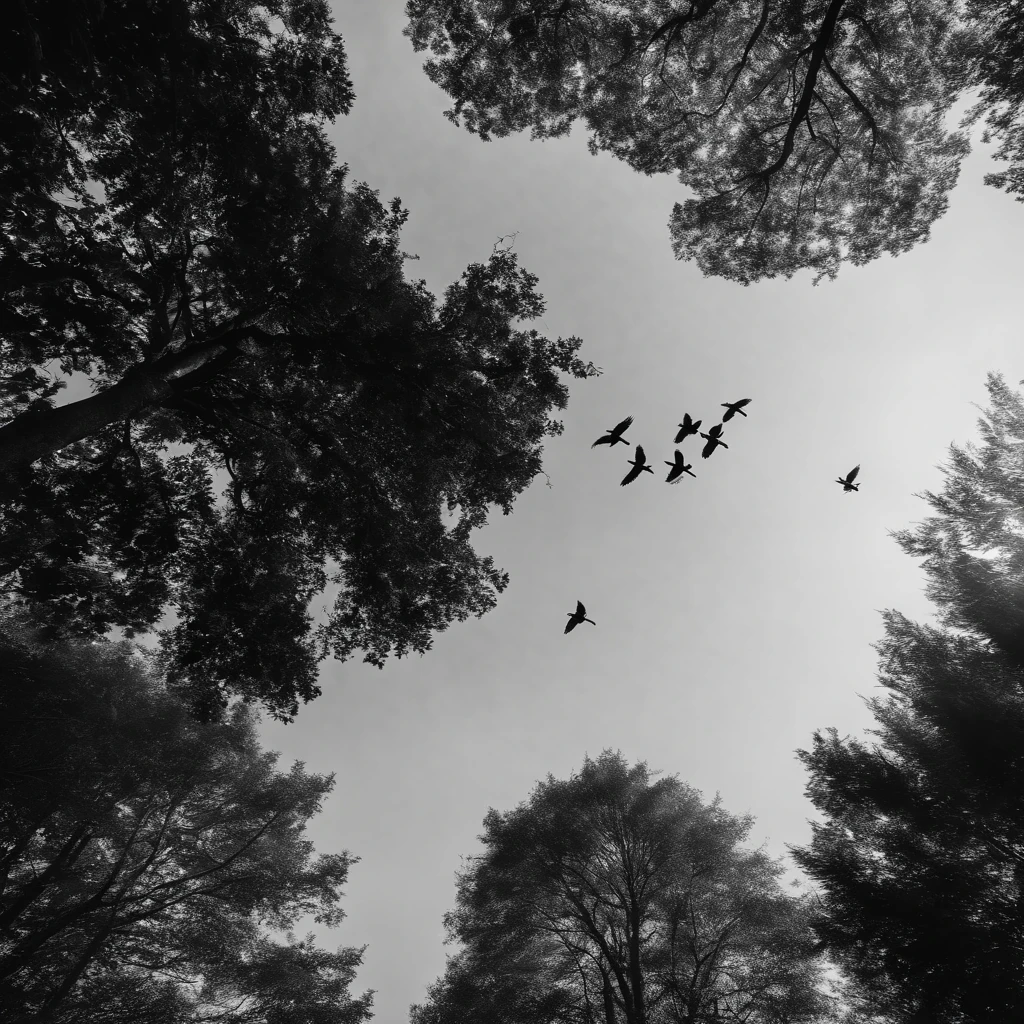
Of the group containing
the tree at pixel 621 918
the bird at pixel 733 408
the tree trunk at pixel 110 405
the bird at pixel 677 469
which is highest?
the tree trunk at pixel 110 405

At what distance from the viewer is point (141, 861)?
14836 mm

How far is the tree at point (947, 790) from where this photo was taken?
9.16 metres

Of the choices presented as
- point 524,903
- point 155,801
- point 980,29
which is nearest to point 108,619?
point 155,801

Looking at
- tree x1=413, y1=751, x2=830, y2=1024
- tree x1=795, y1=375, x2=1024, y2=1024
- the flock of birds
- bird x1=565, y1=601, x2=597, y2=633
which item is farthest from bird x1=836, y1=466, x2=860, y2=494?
tree x1=413, y1=751, x2=830, y2=1024

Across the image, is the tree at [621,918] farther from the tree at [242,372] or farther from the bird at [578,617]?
the bird at [578,617]

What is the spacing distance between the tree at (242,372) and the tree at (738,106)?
587cm

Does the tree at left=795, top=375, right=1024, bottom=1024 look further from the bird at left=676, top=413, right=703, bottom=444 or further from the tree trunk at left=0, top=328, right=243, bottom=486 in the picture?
the tree trunk at left=0, top=328, right=243, bottom=486

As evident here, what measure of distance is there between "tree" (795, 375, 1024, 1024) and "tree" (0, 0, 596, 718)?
10.8 m

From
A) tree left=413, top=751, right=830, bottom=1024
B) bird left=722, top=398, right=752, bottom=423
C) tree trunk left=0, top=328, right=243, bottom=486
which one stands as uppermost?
tree trunk left=0, top=328, right=243, bottom=486

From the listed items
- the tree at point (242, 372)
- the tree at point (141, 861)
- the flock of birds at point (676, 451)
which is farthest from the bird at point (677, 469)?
A: the tree at point (141, 861)

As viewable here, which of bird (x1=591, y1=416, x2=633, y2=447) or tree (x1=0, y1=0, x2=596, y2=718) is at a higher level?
tree (x1=0, y1=0, x2=596, y2=718)

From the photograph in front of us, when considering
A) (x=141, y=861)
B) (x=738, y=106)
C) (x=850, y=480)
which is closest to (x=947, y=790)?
(x=850, y=480)

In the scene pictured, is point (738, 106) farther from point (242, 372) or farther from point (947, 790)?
point (947, 790)

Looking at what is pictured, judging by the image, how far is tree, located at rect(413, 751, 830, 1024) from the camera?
13.6 meters
